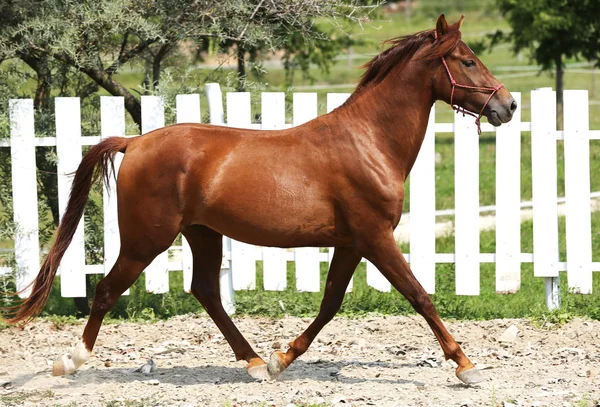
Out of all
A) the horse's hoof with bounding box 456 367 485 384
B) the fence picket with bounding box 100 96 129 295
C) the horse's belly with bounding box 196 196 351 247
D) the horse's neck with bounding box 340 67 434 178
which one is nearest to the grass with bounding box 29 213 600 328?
the fence picket with bounding box 100 96 129 295

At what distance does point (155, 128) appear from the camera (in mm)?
7453

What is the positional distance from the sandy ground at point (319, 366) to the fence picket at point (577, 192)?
594 mm

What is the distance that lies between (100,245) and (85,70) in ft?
4.73

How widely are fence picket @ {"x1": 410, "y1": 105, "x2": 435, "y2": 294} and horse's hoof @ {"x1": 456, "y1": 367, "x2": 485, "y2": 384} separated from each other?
79.4 inches

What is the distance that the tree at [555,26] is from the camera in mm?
Answer: 15914

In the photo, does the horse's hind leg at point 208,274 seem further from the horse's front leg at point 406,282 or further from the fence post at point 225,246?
the fence post at point 225,246

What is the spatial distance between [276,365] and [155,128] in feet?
8.34

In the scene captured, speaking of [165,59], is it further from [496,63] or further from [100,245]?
[496,63]

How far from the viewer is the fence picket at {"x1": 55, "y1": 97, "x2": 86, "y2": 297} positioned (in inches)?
289

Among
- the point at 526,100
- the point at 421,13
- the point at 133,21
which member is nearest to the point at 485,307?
the point at 133,21

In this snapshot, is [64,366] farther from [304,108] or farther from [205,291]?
[304,108]

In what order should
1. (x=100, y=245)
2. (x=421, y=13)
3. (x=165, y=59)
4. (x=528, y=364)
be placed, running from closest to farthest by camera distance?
(x=528, y=364), (x=100, y=245), (x=165, y=59), (x=421, y=13)

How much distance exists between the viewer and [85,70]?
7.63m

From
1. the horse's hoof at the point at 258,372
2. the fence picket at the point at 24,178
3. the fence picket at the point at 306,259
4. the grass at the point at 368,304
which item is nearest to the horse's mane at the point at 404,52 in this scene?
the fence picket at the point at 306,259
